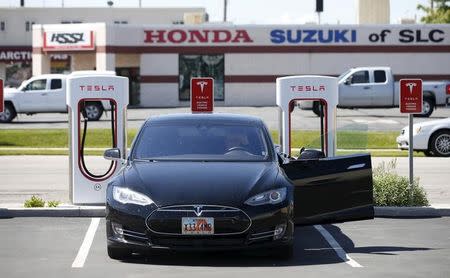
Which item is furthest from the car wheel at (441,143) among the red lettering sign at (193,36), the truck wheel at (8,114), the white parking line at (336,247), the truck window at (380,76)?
the red lettering sign at (193,36)

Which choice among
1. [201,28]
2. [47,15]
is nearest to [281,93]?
[201,28]

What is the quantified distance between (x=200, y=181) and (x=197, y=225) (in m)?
0.55

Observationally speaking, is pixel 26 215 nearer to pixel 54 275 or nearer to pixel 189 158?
pixel 189 158

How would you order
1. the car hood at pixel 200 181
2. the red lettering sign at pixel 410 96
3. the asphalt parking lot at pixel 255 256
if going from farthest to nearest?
the red lettering sign at pixel 410 96
the car hood at pixel 200 181
the asphalt parking lot at pixel 255 256

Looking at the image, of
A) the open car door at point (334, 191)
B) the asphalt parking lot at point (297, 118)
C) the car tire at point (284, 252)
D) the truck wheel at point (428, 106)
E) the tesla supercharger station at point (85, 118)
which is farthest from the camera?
the truck wheel at point (428, 106)

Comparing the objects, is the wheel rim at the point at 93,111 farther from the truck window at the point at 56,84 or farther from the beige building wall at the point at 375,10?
the beige building wall at the point at 375,10

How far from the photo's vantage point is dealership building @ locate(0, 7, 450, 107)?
56938 millimetres

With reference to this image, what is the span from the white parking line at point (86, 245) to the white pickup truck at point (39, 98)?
96.3ft

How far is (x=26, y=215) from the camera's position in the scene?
49.0ft

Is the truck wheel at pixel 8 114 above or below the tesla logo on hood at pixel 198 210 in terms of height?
above

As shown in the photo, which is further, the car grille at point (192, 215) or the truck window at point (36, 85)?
the truck window at point (36, 85)

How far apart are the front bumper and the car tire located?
0.08 meters

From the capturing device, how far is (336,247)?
12.2m

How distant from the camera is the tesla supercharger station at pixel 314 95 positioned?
15.7 meters
